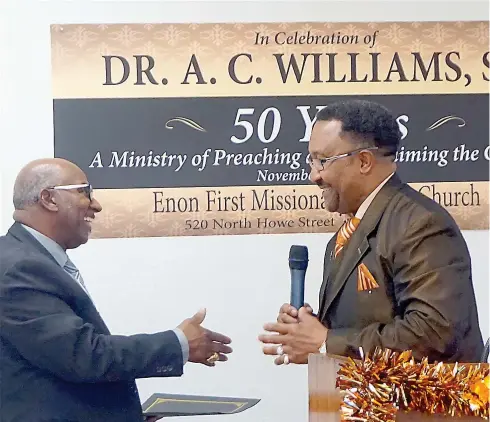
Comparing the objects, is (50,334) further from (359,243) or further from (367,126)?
(367,126)

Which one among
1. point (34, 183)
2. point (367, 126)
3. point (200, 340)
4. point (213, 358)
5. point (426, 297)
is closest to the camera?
point (426, 297)

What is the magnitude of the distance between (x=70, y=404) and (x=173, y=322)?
669 millimetres

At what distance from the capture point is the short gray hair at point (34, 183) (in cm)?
187

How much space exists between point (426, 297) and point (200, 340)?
78cm

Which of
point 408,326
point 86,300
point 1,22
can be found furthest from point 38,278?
point 1,22

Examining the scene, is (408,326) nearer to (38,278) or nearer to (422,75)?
(38,278)

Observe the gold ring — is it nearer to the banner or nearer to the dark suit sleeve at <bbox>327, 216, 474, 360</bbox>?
the banner

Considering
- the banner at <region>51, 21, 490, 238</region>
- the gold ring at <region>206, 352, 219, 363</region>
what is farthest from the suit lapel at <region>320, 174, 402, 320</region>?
the banner at <region>51, 21, 490, 238</region>

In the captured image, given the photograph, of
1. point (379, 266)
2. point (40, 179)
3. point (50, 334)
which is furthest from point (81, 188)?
point (379, 266)

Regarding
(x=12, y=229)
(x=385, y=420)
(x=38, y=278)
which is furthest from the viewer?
(x=12, y=229)

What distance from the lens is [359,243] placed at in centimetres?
174

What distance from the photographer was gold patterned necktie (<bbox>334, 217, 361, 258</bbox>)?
1799 mm

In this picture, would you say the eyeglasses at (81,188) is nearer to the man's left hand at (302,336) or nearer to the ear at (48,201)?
the ear at (48,201)

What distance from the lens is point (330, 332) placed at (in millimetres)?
1696
